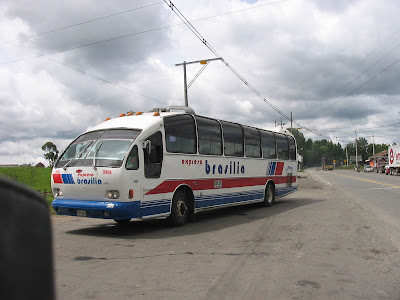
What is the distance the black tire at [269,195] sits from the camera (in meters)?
15.4

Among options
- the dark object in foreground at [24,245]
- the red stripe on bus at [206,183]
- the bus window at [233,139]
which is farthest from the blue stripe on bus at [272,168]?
the dark object in foreground at [24,245]

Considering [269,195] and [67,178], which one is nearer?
[67,178]

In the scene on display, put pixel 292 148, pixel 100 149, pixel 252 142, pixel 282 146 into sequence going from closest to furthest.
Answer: pixel 100 149, pixel 252 142, pixel 282 146, pixel 292 148

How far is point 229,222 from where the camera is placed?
11109 mm

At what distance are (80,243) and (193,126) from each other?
15.2 feet

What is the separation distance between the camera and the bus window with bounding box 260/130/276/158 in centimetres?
1555

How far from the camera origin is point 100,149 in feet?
29.1

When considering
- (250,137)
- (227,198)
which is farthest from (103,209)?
(250,137)

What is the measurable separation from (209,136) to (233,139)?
1.69 metres

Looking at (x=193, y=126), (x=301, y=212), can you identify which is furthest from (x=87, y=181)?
(x=301, y=212)

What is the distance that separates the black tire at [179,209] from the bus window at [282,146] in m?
7.75

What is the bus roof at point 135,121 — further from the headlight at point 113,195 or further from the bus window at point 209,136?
the headlight at point 113,195

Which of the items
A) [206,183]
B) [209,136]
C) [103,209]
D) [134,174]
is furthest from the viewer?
[209,136]

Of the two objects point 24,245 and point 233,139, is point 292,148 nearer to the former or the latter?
point 233,139
